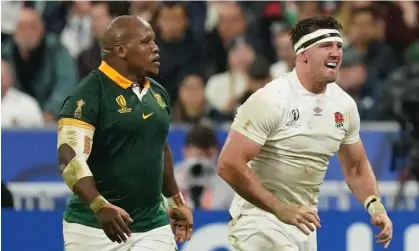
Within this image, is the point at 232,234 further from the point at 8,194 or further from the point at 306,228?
the point at 8,194

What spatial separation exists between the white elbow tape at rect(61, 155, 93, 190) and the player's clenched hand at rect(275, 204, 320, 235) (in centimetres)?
120

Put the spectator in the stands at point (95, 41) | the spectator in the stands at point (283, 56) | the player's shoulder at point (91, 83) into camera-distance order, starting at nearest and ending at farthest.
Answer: the player's shoulder at point (91, 83), the spectator in the stands at point (283, 56), the spectator in the stands at point (95, 41)

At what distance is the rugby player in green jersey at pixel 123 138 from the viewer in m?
6.92

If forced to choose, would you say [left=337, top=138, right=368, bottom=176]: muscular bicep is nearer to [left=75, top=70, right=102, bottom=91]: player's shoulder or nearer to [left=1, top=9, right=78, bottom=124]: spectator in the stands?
[left=75, top=70, right=102, bottom=91]: player's shoulder

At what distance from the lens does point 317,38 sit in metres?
7.42

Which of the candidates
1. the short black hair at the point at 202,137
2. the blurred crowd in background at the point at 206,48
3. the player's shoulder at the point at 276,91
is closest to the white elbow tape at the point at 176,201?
the player's shoulder at the point at 276,91

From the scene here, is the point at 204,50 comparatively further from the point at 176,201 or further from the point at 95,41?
the point at 176,201

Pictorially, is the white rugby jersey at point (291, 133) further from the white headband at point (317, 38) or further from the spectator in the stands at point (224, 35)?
the spectator in the stands at point (224, 35)

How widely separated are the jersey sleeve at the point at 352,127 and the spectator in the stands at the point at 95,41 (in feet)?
19.3

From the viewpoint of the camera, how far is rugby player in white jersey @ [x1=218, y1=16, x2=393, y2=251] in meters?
7.16

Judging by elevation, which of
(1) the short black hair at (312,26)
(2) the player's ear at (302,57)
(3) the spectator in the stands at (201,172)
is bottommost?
(3) the spectator in the stands at (201,172)

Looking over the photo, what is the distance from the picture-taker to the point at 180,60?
13047mm

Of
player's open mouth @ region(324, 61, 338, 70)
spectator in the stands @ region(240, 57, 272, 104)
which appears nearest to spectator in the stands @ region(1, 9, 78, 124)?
spectator in the stands @ region(240, 57, 272, 104)

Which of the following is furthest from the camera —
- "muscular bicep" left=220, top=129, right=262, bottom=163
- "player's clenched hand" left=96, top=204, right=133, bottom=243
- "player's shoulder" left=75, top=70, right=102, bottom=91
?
"muscular bicep" left=220, top=129, right=262, bottom=163
